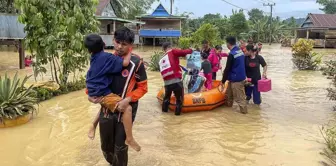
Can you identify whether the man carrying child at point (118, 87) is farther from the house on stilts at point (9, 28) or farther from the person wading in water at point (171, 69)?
the house on stilts at point (9, 28)

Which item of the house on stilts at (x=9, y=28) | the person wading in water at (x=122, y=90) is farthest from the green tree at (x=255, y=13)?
the person wading in water at (x=122, y=90)

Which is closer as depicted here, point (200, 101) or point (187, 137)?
point (187, 137)

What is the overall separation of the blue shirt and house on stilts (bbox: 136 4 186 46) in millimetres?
30247

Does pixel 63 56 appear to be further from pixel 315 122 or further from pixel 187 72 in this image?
pixel 315 122

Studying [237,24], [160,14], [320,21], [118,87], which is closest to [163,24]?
[160,14]

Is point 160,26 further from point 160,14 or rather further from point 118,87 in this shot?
point 118,87

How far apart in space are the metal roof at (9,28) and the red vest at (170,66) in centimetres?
855

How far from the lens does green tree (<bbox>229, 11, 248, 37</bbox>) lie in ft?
149

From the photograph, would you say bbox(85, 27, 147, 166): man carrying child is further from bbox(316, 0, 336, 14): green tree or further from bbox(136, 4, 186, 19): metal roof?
bbox(316, 0, 336, 14): green tree

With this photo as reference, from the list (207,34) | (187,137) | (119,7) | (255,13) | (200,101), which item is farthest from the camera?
(255,13)

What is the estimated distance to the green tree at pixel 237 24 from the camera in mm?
45531

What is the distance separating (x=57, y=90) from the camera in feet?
31.6

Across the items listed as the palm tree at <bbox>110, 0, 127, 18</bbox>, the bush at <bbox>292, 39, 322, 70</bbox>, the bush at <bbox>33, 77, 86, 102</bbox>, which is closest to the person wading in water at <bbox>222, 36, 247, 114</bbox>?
the bush at <bbox>33, 77, 86, 102</bbox>

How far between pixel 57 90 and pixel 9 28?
18.2ft
